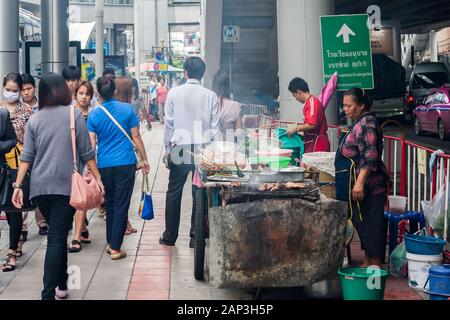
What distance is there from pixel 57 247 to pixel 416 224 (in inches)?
139

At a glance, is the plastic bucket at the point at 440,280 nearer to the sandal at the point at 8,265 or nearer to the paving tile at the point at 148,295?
the paving tile at the point at 148,295

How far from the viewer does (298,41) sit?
13094 millimetres

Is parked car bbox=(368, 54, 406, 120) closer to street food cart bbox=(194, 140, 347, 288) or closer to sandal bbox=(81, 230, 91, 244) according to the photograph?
sandal bbox=(81, 230, 91, 244)

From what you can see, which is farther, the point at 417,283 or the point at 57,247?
the point at 417,283

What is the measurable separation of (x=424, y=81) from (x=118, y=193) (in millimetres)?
24948

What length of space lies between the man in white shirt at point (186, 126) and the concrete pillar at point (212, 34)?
17.2m

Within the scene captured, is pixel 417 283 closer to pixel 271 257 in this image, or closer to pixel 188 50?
pixel 271 257

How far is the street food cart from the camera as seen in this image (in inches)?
254

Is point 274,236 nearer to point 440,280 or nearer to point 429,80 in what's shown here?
point 440,280

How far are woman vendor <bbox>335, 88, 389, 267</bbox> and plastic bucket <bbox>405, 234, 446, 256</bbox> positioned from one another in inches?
15.0

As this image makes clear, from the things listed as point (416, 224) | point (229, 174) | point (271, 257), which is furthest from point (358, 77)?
point (271, 257)

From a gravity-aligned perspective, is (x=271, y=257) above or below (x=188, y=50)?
below

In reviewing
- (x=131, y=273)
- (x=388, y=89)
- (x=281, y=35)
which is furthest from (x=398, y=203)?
(x=388, y=89)

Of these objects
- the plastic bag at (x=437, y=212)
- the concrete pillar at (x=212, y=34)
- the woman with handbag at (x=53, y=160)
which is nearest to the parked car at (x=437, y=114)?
the concrete pillar at (x=212, y=34)
